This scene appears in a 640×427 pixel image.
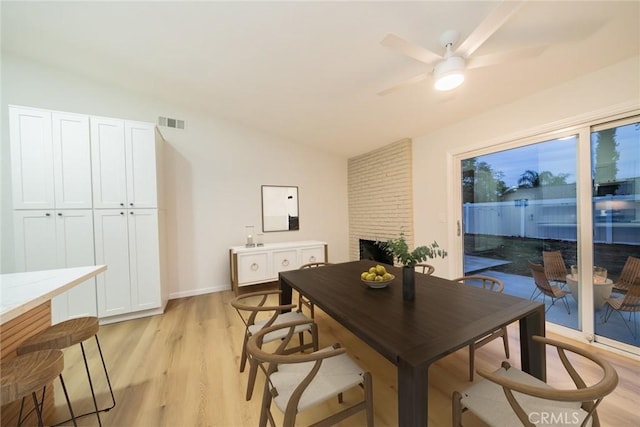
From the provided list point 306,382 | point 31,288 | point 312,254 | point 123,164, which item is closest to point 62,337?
point 31,288

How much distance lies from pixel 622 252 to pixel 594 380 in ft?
3.67

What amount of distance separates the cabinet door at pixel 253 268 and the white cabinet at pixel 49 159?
198cm

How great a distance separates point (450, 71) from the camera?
1.70m

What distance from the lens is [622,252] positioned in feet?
6.73

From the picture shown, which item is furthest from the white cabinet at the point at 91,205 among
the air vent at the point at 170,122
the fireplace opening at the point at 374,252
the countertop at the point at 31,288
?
the fireplace opening at the point at 374,252

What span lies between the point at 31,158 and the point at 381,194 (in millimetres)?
4646

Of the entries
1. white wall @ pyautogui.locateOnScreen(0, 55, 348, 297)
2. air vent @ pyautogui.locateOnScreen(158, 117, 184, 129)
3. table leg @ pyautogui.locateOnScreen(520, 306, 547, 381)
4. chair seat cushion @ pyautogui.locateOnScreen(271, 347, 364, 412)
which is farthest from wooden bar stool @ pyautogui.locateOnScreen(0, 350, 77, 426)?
air vent @ pyautogui.locateOnScreen(158, 117, 184, 129)

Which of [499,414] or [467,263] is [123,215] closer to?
[499,414]

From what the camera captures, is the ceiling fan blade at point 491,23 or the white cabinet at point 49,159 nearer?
the ceiling fan blade at point 491,23

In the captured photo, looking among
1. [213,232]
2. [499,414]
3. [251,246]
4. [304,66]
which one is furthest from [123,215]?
[499,414]

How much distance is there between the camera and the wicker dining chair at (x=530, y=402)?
A: 82 cm

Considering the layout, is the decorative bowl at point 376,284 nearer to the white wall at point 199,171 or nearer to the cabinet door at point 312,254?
the cabinet door at point 312,254

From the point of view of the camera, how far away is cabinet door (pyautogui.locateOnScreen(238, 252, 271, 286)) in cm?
372

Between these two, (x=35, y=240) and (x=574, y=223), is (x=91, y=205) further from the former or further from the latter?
(x=574, y=223)
